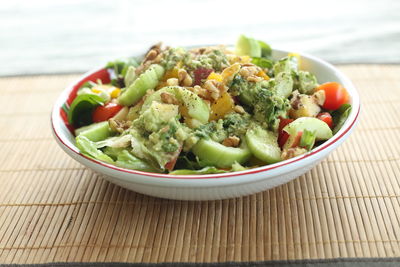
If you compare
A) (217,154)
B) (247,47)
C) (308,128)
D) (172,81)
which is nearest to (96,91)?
(172,81)

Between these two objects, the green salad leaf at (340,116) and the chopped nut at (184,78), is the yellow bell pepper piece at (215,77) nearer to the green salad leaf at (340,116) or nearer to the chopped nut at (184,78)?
the chopped nut at (184,78)

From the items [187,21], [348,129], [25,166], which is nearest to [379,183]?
[348,129]

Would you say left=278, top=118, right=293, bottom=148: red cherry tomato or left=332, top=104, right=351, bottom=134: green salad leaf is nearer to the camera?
left=278, top=118, right=293, bottom=148: red cherry tomato

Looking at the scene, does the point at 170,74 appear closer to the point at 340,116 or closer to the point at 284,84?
the point at 284,84

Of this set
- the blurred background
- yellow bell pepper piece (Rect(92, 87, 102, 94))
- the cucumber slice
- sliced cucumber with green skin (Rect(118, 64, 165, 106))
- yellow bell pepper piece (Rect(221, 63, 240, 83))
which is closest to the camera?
yellow bell pepper piece (Rect(221, 63, 240, 83))

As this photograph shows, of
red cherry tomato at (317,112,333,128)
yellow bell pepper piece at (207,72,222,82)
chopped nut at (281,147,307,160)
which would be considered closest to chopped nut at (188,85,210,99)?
yellow bell pepper piece at (207,72,222,82)

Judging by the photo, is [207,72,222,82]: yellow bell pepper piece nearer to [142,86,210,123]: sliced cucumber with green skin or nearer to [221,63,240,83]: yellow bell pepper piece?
[221,63,240,83]: yellow bell pepper piece

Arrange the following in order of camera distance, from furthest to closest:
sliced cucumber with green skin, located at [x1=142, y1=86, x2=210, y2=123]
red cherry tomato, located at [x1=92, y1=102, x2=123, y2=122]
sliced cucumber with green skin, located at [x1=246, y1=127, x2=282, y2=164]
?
red cherry tomato, located at [x1=92, y1=102, x2=123, y2=122]
sliced cucumber with green skin, located at [x1=142, y1=86, x2=210, y2=123]
sliced cucumber with green skin, located at [x1=246, y1=127, x2=282, y2=164]
